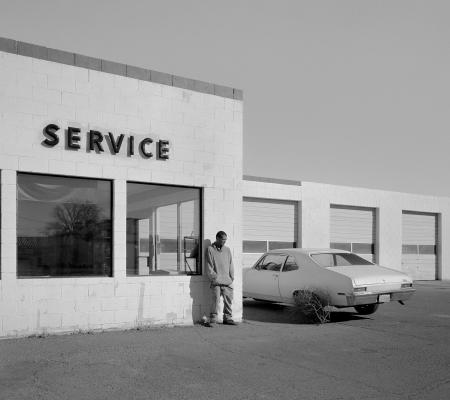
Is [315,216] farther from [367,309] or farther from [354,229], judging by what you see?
[367,309]

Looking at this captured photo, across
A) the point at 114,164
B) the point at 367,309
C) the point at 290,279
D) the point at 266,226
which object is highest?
the point at 114,164

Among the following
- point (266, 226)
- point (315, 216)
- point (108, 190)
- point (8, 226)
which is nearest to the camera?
point (8, 226)

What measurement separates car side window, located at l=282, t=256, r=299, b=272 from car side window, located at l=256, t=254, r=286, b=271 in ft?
0.58

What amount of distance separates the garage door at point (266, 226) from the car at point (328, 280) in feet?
23.3

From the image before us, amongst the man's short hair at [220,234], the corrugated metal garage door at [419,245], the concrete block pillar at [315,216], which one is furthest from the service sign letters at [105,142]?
the corrugated metal garage door at [419,245]

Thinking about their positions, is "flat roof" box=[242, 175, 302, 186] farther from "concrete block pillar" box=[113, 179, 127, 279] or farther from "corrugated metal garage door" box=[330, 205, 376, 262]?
"concrete block pillar" box=[113, 179, 127, 279]

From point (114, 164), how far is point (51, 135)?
Result: 118cm

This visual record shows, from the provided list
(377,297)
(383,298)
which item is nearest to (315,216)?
(383,298)

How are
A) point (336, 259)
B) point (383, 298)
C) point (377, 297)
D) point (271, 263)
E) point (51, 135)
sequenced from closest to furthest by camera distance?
point (51, 135)
point (377, 297)
point (383, 298)
point (336, 259)
point (271, 263)

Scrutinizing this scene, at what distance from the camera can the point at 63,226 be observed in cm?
955

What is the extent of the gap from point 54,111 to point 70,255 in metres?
2.38

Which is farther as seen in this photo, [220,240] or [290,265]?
[290,265]

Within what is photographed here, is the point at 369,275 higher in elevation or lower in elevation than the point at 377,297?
higher

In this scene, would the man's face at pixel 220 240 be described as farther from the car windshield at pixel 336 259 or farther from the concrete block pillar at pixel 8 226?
the concrete block pillar at pixel 8 226
